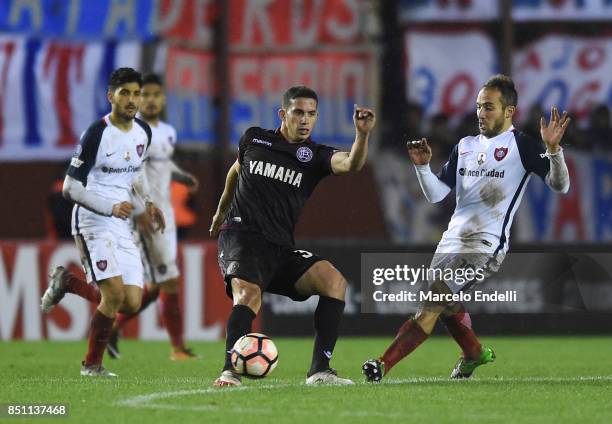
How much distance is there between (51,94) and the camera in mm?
16781

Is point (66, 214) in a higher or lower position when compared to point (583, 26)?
lower

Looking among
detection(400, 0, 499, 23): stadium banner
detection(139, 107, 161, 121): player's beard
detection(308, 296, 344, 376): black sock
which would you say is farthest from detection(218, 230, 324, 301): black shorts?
detection(400, 0, 499, 23): stadium banner

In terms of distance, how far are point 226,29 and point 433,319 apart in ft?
27.7

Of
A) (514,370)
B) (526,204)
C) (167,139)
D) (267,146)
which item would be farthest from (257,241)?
(526,204)

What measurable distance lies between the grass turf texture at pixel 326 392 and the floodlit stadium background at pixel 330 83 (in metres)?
4.96

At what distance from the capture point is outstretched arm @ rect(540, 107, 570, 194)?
8.74 meters

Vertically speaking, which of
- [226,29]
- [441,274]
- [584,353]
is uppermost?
[226,29]

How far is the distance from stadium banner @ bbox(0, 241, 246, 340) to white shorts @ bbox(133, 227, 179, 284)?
281 centimetres

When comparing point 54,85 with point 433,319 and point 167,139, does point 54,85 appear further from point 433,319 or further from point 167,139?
point 433,319

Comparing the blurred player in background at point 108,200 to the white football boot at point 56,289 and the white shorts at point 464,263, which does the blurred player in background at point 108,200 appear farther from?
the white shorts at point 464,263

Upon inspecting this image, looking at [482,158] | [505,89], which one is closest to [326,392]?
[482,158]

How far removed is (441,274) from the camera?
30.1ft

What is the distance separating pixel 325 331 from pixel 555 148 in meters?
1.73

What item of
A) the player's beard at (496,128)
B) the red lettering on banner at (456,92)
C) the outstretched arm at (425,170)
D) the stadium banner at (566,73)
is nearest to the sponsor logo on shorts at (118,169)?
the outstretched arm at (425,170)
